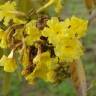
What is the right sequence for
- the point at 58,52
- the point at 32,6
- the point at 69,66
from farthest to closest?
the point at 32,6
the point at 69,66
the point at 58,52

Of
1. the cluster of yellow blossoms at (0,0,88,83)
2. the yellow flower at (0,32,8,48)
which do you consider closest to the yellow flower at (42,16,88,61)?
the cluster of yellow blossoms at (0,0,88,83)

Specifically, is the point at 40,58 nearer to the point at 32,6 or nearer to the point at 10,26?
the point at 10,26

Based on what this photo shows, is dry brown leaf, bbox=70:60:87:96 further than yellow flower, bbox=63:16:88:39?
Yes

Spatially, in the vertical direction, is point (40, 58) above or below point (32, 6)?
below

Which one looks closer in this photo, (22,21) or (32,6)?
(22,21)

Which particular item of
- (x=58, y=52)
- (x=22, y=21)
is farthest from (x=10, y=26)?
(x=58, y=52)

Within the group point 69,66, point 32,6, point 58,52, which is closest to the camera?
point 58,52

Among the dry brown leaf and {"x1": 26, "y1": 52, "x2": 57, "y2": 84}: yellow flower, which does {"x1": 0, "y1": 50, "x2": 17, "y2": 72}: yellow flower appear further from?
the dry brown leaf

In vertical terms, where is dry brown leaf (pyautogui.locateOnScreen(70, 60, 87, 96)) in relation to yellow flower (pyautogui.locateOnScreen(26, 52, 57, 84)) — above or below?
below

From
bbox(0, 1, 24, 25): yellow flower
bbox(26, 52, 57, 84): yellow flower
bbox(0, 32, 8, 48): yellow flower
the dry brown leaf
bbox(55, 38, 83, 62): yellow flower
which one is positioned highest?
bbox(0, 1, 24, 25): yellow flower
